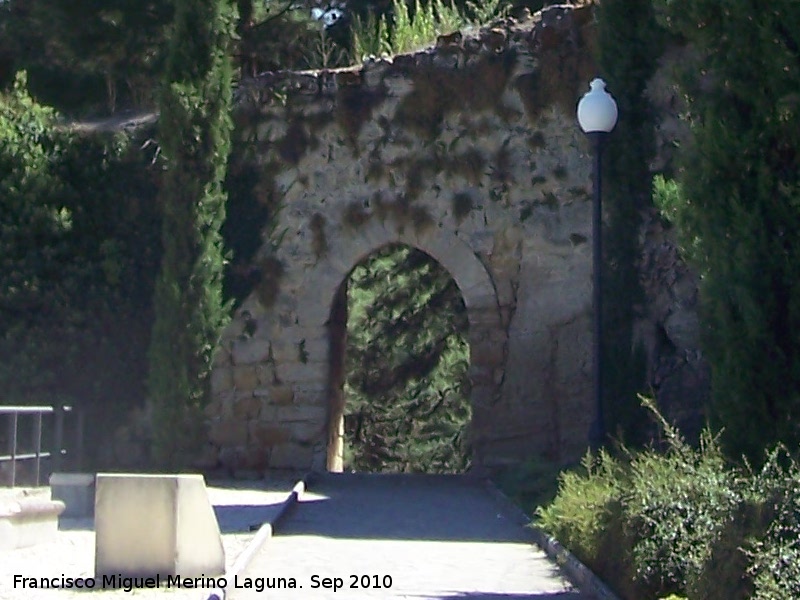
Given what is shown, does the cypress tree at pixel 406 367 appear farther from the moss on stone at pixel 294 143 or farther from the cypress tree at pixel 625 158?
the cypress tree at pixel 625 158

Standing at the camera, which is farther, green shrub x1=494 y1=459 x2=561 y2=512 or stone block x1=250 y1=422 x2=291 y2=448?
stone block x1=250 y1=422 x2=291 y2=448

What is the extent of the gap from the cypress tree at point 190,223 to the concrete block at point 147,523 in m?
6.68

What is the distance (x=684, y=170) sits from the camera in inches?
338

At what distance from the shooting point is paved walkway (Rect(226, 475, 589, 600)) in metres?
8.34

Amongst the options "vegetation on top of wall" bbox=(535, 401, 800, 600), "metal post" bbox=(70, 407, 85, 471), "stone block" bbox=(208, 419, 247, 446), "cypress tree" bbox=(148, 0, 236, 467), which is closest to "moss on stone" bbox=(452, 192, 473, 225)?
"cypress tree" bbox=(148, 0, 236, 467)

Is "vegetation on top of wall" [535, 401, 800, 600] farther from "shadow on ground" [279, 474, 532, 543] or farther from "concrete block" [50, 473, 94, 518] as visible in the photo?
"concrete block" [50, 473, 94, 518]

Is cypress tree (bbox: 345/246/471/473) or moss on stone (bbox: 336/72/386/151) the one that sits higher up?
moss on stone (bbox: 336/72/386/151)

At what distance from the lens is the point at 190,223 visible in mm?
14898

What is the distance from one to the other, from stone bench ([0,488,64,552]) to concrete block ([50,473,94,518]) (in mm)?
1465

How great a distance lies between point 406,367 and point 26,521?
1643 cm

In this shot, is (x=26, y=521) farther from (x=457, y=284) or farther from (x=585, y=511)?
(x=457, y=284)

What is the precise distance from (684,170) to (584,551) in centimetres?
260

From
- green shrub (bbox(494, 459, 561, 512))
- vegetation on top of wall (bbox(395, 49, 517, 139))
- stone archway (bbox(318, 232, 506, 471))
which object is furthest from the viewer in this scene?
vegetation on top of wall (bbox(395, 49, 517, 139))

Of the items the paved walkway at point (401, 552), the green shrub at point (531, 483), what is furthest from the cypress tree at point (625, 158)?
the paved walkway at point (401, 552)
